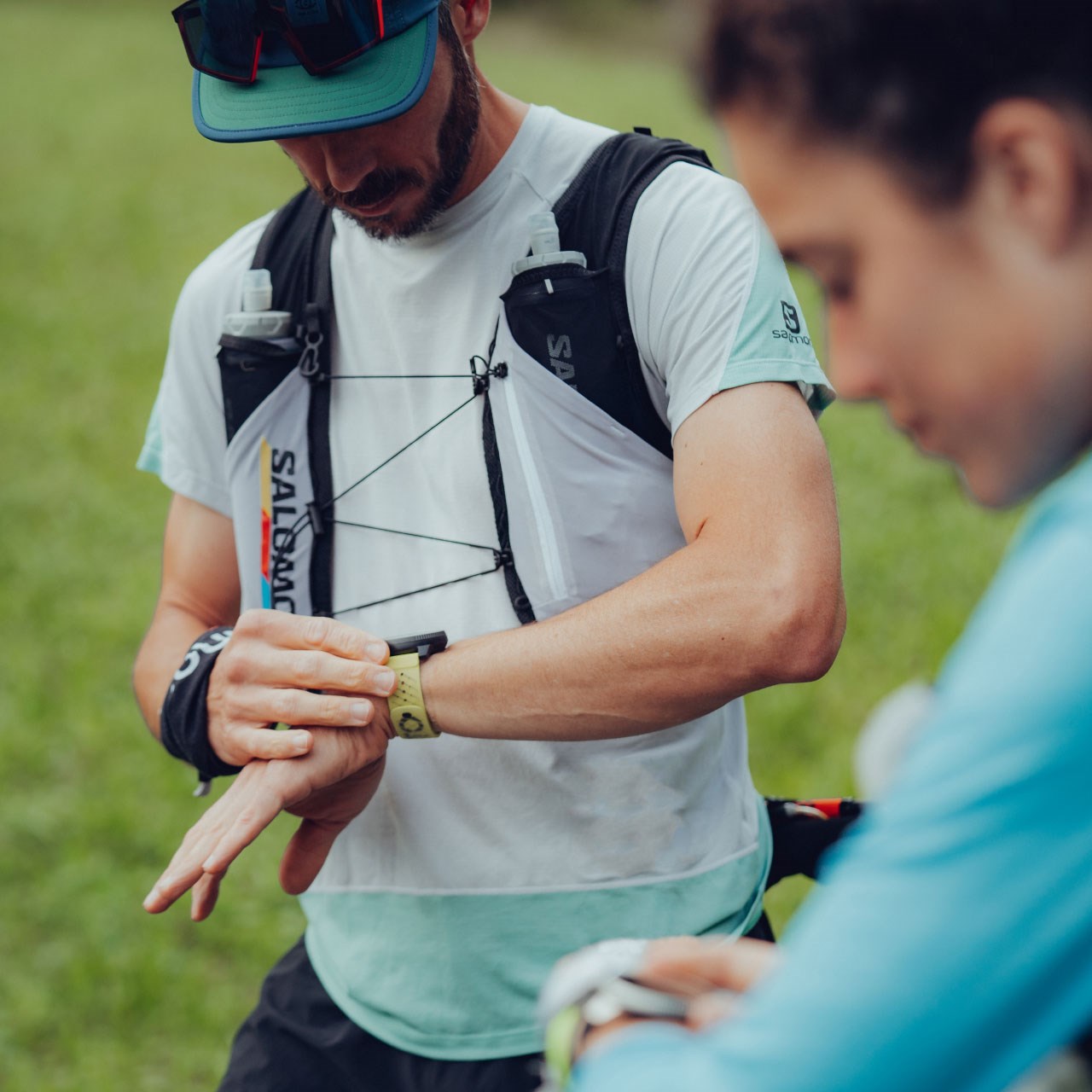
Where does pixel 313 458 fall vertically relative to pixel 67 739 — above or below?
above

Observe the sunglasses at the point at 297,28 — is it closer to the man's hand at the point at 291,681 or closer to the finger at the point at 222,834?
the man's hand at the point at 291,681

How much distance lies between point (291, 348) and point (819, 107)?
1354 mm

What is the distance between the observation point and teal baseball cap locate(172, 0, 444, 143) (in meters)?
2.02

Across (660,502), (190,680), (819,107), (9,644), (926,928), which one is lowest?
(9,644)

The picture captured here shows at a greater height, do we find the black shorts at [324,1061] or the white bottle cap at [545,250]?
the white bottle cap at [545,250]

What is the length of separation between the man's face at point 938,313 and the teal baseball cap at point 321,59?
1.03m

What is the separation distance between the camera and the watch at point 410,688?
200 centimetres

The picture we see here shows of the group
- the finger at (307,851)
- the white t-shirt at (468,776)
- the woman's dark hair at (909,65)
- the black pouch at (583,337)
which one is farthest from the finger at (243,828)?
the woman's dark hair at (909,65)

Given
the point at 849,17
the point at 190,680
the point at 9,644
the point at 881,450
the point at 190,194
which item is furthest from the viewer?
the point at 190,194

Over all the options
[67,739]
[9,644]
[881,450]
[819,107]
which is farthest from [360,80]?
[881,450]

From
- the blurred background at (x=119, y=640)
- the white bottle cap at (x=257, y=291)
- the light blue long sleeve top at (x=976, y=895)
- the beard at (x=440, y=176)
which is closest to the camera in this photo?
the light blue long sleeve top at (x=976, y=895)

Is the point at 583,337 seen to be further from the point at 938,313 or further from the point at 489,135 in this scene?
the point at 938,313

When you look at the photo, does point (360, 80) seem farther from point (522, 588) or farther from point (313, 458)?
point (522, 588)

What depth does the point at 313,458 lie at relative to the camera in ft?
7.46
